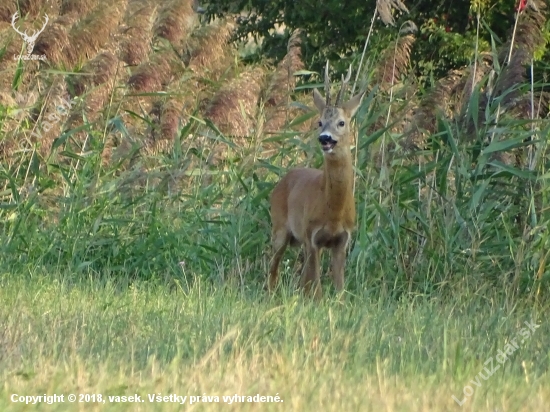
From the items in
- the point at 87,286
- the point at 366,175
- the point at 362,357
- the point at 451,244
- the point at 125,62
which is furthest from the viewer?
the point at 125,62

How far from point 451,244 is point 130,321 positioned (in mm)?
2870

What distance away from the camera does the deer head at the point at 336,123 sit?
27.3 ft

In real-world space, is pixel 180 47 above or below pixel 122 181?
above

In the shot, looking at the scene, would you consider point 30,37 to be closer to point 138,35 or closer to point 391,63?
point 138,35

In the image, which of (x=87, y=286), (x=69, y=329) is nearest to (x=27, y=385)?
(x=69, y=329)

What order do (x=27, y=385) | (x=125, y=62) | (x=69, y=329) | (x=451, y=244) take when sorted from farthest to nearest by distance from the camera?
(x=125, y=62) → (x=451, y=244) → (x=69, y=329) → (x=27, y=385)

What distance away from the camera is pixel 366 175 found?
9.08 metres

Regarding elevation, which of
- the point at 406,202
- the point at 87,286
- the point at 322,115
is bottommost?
the point at 87,286

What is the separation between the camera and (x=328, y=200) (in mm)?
8586

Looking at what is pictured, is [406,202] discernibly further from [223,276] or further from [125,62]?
[125,62]

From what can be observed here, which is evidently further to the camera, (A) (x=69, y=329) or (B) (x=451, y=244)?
(B) (x=451, y=244)

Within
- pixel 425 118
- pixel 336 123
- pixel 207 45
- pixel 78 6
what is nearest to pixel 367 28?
pixel 207 45

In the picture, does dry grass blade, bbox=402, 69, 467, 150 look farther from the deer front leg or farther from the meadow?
the deer front leg

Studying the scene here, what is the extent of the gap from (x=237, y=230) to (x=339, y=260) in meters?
0.81
